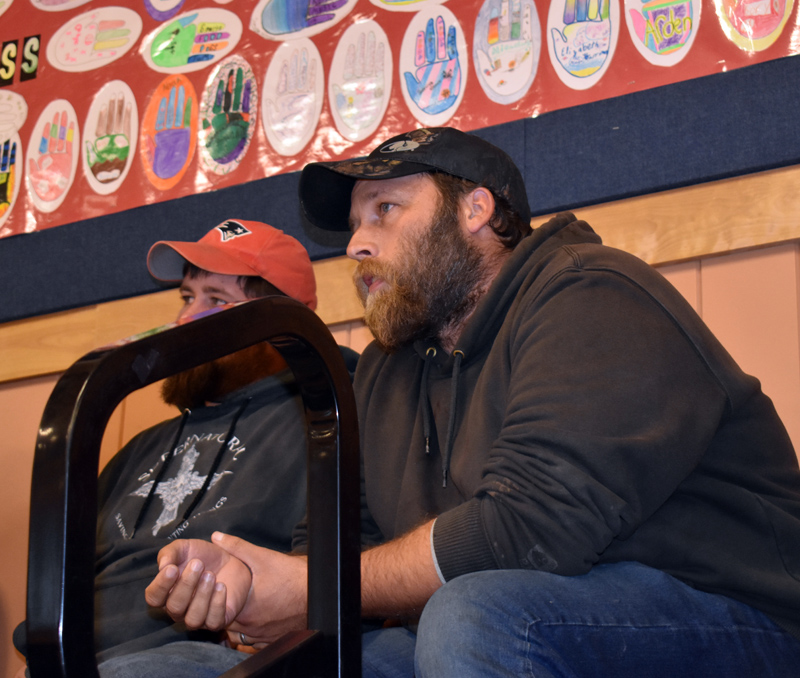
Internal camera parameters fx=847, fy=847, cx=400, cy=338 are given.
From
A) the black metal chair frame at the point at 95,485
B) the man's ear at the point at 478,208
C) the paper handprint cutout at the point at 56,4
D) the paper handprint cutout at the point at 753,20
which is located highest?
the paper handprint cutout at the point at 56,4

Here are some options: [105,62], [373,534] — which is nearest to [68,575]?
[373,534]

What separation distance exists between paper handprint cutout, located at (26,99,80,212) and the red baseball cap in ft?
1.81

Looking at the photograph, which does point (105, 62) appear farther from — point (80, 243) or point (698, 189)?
point (698, 189)

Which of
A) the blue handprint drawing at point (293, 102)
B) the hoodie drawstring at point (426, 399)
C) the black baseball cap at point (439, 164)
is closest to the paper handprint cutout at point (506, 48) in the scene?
the black baseball cap at point (439, 164)

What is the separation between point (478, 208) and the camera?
4.78 ft

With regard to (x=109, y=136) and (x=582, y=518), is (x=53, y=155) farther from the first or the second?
(x=582, y=518)

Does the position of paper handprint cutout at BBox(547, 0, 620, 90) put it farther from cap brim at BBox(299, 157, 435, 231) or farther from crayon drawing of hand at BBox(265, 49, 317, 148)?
crayon drawing of hand at BBox(265, 49, 317, 148)

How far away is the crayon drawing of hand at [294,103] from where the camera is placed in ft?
6.51

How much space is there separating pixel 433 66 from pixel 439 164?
1.67ft

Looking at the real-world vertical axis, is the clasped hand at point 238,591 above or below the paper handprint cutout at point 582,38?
below

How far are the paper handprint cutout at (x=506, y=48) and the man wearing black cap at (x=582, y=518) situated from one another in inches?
24.4

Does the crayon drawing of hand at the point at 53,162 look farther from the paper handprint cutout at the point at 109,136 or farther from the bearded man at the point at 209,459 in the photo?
the bearded man at the point at 209,459

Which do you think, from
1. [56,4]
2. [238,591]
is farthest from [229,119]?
[238,591]

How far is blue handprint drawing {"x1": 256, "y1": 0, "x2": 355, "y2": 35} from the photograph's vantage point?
2.01 m
